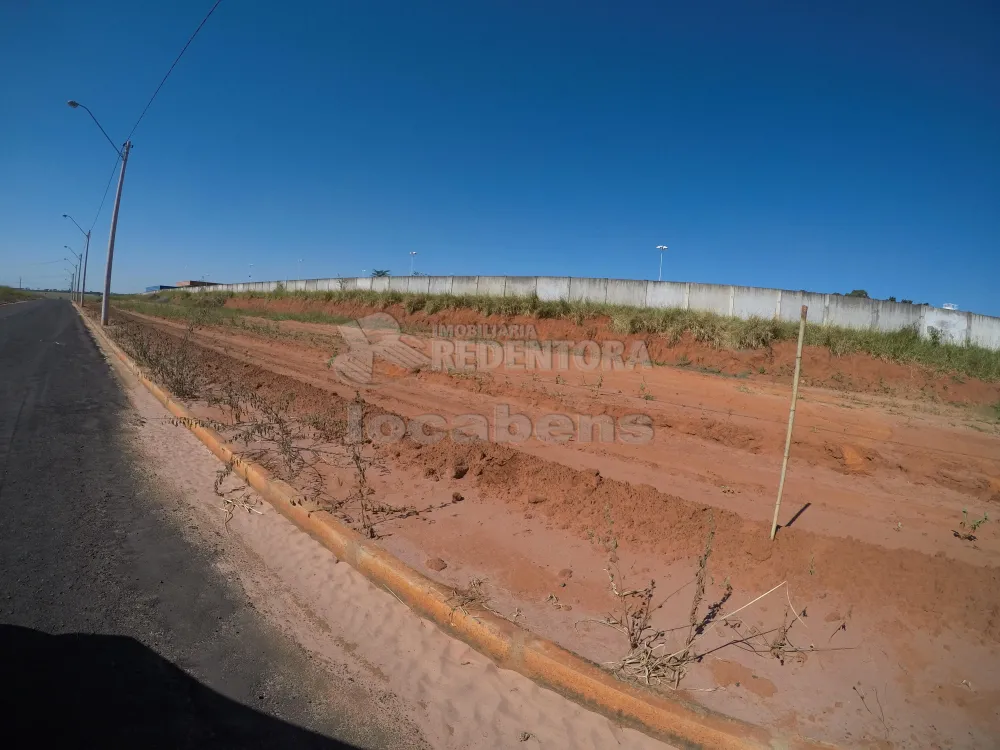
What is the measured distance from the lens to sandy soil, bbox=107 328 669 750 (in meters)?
2.44

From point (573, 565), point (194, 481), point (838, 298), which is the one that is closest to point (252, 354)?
point (194, 481)

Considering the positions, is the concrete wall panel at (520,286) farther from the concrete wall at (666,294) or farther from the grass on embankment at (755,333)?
the concrete wall at (666,294)

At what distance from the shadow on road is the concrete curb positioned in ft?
3.20

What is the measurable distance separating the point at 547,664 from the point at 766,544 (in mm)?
2256

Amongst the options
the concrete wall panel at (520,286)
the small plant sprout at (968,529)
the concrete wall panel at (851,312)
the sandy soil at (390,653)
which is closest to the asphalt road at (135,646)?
the sandy soil at (390,653)

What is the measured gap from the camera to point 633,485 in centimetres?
534

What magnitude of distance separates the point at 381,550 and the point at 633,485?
2.81 meters

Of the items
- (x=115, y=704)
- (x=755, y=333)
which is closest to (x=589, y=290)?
(x=755, y=333)

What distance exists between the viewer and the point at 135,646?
277 centimetres

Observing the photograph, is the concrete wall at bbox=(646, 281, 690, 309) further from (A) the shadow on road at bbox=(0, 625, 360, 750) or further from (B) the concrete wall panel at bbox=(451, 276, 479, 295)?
(A) the shadow on road at bbox=(0, 625, 360, 750)

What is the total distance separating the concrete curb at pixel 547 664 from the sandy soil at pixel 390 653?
0.18 ft

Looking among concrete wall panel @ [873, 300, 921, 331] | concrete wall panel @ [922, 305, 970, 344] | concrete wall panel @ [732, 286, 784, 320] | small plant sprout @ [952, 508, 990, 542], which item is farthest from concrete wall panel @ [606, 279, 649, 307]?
small plant sprout @ [952, 508, 990, 542]

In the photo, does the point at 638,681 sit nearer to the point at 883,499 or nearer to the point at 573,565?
the point at 573,565

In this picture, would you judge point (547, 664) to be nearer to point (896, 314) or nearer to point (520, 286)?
point (896, 314)
